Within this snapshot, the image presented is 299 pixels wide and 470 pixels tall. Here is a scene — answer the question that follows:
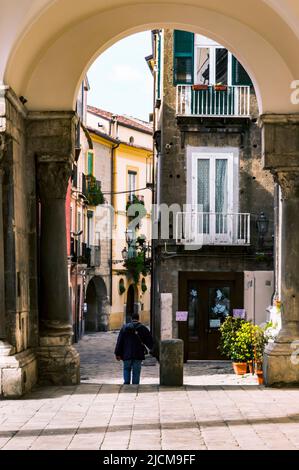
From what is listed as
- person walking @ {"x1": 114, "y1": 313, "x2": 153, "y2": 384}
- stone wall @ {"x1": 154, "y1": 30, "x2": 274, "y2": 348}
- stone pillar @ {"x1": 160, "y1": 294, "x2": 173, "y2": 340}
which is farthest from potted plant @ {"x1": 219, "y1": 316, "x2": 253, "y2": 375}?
stone wall @ {"x1": 154, "y1": 30, "x2": 274, "y2": 348}

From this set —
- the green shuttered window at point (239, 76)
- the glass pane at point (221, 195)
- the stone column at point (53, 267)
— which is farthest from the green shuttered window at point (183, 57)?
the stone column at point (53, 267)

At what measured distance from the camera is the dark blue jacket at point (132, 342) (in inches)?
529

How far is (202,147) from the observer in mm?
23672

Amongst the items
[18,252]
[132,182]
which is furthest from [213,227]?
[132,182]

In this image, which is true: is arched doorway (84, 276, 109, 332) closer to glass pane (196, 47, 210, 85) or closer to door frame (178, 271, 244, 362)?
door frame (178, 271, 244, 362)

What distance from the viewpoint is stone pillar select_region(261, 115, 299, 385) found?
12.3 metres

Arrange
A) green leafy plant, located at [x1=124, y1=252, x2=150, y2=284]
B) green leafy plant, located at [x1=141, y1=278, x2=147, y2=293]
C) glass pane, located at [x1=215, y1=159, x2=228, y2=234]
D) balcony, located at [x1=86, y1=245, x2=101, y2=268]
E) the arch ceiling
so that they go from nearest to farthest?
the arch ceiling < glass pane, located at [x1=215, y1=159, x2=228, y2=234] < balcony, located at [x1=86, y1=245, x2=101, y2=268] < green leafy plant, located at [x1=124, y1=252, x2=150, y2=284] < green leafy plant, located at [x1=141, y1=278, x2=147, y2=293]

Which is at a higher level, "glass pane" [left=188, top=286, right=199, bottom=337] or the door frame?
the door frame

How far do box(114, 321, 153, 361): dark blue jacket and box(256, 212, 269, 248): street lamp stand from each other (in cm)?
1048

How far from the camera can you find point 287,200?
12.4 m

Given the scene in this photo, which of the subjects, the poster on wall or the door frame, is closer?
the poster on wall

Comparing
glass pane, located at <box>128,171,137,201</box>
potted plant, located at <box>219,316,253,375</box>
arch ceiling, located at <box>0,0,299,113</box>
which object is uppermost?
arch ceiling, located at <box>0,0,299,113</box>
